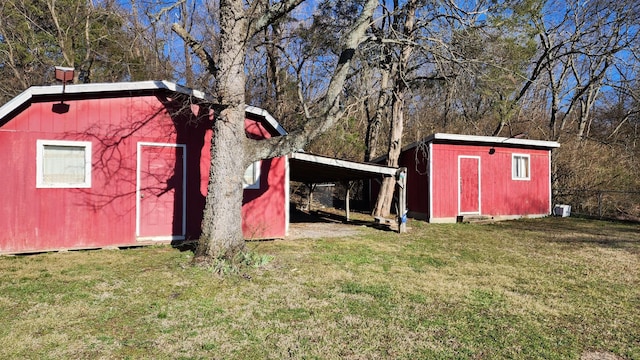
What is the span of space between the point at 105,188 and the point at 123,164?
572mm

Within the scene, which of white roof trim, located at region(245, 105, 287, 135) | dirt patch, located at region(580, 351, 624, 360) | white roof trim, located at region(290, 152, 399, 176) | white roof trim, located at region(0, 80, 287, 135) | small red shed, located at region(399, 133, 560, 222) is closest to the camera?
dirt patch, located at region(580, 351, 624, 360)

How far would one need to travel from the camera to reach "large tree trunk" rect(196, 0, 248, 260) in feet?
19.6

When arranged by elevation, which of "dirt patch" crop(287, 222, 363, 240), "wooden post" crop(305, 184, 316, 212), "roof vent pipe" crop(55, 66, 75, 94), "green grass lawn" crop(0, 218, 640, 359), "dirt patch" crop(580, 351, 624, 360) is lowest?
"dirt patch" crop(580, 351, 624, 360)

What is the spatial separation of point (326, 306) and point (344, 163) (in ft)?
18.1

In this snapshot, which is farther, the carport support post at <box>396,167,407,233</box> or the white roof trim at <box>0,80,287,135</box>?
the carport support post at <box>396,167,407,233</box>

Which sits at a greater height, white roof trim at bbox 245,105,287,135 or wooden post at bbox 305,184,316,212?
white roof trim at bbox 245,105,287,135

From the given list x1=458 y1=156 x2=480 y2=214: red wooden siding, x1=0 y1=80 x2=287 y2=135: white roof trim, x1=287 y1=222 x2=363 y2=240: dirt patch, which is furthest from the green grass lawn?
x1=458 y1=156 x2=480 y2=214: red wooden siding

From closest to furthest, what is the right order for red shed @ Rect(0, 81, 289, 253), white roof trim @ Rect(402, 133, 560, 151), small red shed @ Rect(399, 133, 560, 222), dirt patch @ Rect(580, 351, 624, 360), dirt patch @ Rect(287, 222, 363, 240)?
dirt patch @ Rect(580, 351, 624, 360), red shed @ Rect(0, 81, 289, 253), dirt patch @ Rect(287, 222, 363, 240), white roof trim @ Rect(402, 133, 560, 151), small red shed @ Rect(399, 133, 560, 222)

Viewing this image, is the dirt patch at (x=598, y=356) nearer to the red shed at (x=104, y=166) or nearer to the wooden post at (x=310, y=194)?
the red shed at (x=104, y=166)

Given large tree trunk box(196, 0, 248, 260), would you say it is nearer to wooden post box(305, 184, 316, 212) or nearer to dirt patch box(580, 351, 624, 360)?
dirt patch box(580, 351, 624, 360)

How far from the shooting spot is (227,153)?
19.8 feet

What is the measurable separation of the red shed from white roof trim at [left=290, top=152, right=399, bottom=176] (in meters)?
1.01

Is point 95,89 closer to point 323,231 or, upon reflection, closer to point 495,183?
point 323,231

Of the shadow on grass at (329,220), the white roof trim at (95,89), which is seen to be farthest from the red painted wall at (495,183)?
the white roof trim at (95,89)
